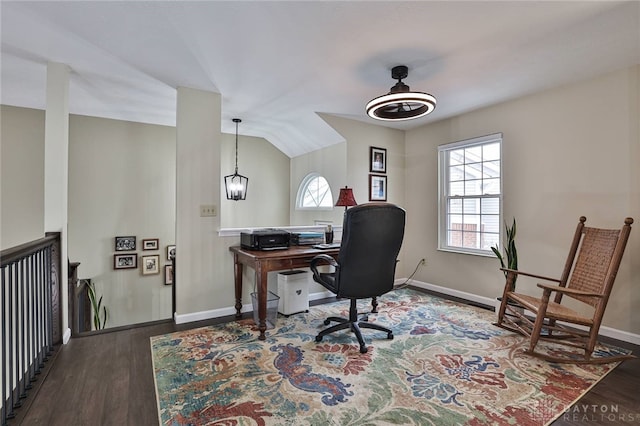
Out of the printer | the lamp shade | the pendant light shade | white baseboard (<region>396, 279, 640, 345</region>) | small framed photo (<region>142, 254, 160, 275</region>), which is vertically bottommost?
white baseboard (<region>396, 279, 640, 345</region>)

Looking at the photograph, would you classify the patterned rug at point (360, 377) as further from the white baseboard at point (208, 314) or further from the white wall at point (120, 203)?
the white wall at point (120, 203)

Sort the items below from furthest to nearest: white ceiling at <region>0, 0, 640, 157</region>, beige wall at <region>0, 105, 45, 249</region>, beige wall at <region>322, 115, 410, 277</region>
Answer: beige wall at <region>322, 115, 410, 277</region> < beige wall at <region>0, 105, 45, 249</region> < white ceiling at <region>0, 0, 640, 157</region>

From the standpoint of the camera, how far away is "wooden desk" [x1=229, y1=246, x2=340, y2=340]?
270 centimetres

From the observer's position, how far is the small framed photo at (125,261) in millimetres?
4234

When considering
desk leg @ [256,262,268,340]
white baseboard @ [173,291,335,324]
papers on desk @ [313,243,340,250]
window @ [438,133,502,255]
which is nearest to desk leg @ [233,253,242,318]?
white baseboard @ [173,291,335,324]

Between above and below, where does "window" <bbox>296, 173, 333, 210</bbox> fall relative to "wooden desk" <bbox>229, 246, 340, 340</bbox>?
above

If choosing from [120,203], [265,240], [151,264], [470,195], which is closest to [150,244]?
[151,264]

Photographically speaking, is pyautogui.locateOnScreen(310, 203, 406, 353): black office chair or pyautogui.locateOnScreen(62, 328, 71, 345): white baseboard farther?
pyautogui.locateOnScreen(62, 328, 71, 345): white baseboard

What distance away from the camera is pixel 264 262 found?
271cm

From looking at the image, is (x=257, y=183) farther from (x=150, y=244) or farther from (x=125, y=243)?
(x=125, y=243)

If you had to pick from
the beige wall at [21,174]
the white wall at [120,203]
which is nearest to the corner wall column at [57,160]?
the beige wall at [21,174]

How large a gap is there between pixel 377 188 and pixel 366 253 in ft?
7.01

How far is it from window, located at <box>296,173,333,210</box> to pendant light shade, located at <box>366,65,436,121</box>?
1.86 m

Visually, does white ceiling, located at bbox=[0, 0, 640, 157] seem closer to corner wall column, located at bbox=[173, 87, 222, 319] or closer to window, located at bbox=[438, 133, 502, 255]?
corner wall column, located at bbox=[173, 87, 222, 319]
